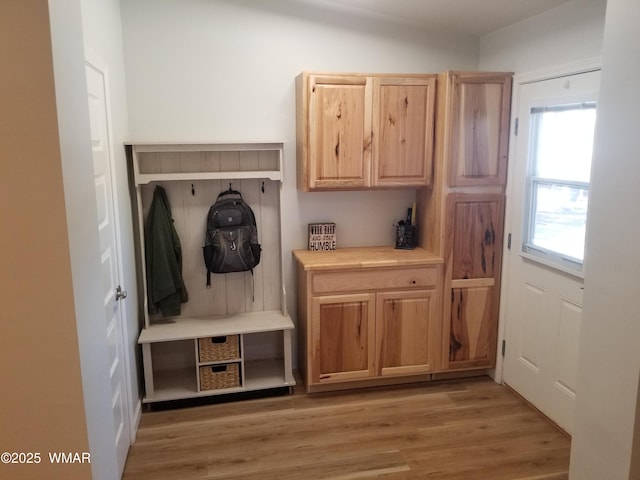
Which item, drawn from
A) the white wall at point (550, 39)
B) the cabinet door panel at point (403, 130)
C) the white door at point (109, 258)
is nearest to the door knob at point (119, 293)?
the white door at point (109, 258)

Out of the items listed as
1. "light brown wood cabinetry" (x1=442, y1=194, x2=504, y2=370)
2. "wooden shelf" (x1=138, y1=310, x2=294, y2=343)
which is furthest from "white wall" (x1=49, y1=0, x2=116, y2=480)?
"light brown wood cabinetry" (x1=442, y1=194, x2=504, y2=370)

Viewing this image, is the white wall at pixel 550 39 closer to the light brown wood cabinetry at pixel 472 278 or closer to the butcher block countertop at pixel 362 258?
the light brown wood cabinetry at pixel 472 278

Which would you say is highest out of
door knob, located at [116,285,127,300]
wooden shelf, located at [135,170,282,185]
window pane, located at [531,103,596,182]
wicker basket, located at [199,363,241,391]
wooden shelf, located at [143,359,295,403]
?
window pane, located at [531,103,596,182]

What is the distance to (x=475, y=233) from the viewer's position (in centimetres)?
346

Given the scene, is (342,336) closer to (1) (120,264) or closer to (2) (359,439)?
(2) (359,439)

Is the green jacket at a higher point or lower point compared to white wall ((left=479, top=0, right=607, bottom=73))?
lower

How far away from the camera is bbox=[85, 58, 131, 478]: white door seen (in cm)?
238

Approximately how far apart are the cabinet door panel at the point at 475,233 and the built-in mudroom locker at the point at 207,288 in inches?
48.5

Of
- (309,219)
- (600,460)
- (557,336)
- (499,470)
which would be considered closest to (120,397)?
(309,219)

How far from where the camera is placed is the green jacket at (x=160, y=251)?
3.29 meters

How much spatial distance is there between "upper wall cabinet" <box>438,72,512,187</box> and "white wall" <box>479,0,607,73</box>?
7.4 inches

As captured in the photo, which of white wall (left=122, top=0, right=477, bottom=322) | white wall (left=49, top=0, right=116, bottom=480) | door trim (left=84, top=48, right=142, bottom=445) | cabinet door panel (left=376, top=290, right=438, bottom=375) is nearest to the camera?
white wall (left=49, top=0, right=116, bottom=480)

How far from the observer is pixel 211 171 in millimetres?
3449

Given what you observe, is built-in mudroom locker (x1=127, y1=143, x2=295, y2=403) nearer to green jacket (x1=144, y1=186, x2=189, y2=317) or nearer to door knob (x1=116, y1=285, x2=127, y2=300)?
green jacket (x1=144, y1=186, x2=189, y2=317)
